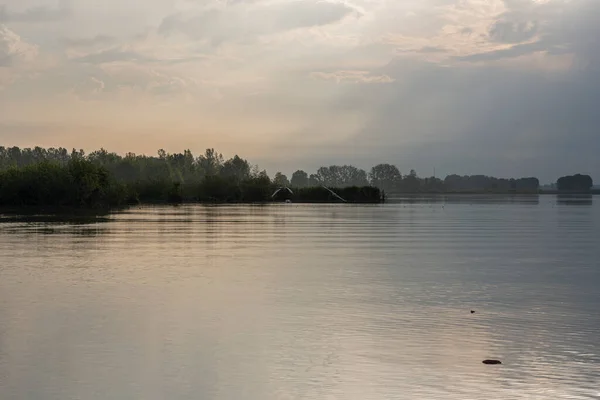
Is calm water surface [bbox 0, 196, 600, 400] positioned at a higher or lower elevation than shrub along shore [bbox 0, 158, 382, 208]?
lower

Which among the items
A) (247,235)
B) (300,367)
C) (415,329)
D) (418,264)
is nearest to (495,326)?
(415,329)

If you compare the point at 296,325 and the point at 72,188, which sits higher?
the point at 72,188

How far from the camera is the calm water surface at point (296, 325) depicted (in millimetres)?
11555

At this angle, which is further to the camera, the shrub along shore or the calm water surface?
the shrub along shore

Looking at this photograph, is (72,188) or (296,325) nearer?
(296,325)

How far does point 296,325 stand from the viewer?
53.2 ft

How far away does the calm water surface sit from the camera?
37.9ft

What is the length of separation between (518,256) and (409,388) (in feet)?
76.3

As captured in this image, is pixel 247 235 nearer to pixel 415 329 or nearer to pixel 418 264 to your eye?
pixel 418 264

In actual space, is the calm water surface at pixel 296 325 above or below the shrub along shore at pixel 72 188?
below

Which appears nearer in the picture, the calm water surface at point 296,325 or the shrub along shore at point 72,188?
the calm water surface at point 296,325

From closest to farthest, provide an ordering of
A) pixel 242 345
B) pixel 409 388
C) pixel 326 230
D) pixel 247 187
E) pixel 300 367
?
pixel 409 388
pixel 300 367
pixel 242 345
pixel 326 230
pixel 247 187

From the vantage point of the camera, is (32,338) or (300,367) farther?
(32,338)

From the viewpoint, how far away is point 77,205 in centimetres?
9744
